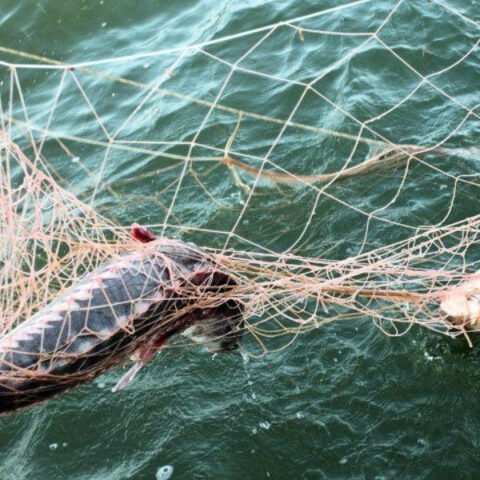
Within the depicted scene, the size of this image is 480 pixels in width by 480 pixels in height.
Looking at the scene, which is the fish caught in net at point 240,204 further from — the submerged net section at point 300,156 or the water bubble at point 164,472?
the water bubble at point 164,472

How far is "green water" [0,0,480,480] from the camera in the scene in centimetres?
555

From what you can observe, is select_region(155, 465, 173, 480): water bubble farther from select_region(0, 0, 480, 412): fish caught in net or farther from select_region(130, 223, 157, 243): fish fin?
select_region(130, 223, 157, 243): fish fin

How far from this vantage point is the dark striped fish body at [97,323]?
4.06 meters

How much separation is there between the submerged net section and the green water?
3 centimetres

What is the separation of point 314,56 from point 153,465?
532 centimetres

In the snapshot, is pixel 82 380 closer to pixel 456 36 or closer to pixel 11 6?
pixel 456 36

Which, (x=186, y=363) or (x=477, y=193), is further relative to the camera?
(x=477, y=193)

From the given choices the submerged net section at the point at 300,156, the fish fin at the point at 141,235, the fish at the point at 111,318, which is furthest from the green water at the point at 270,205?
the fish at the point at 111,318

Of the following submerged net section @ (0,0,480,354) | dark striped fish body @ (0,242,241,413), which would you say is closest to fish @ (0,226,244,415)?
dark striped fish body @ (0,242,241,413)

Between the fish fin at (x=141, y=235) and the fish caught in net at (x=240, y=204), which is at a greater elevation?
the fish fin at (x=141, y=235)

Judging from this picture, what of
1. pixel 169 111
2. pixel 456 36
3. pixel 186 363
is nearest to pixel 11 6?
pixel 169 111

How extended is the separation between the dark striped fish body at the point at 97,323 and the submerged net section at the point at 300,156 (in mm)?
822

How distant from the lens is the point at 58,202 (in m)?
4.30

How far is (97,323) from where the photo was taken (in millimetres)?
4223
